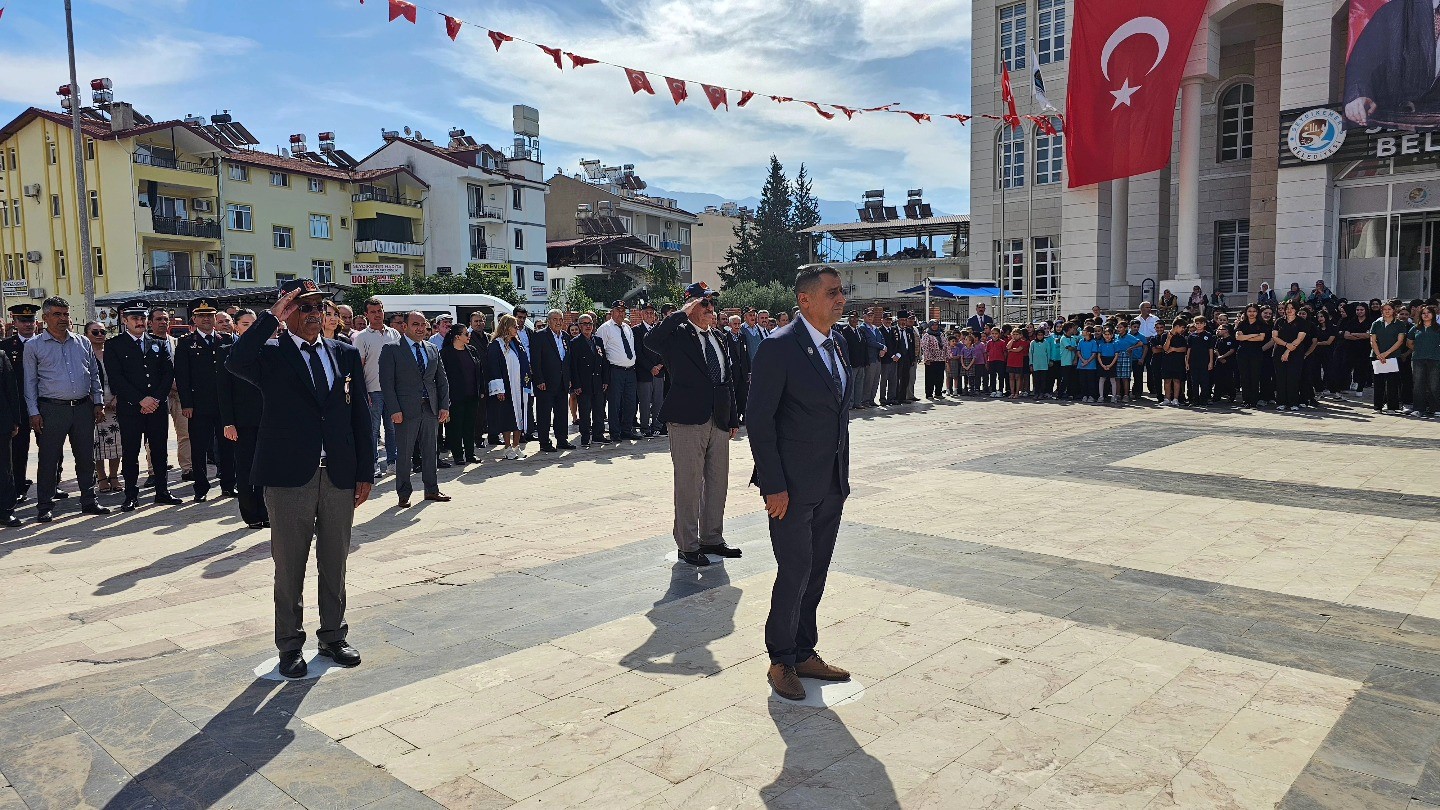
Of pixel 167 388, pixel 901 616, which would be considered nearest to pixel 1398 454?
pixel 901 616

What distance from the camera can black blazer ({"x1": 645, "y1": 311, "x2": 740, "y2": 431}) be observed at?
22.4 ft

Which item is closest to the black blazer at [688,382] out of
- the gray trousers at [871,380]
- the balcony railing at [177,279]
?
the gray trousers at [871,380]

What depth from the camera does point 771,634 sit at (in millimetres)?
4430

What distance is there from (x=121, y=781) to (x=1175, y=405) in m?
18.8

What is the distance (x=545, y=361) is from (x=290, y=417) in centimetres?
846

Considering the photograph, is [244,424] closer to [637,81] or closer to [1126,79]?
[637,81]

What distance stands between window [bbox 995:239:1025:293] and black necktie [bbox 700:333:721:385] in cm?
3172

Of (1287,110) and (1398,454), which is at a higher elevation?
(1287,110)

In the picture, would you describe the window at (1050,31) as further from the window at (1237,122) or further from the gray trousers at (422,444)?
the gray trousers at (422,444)

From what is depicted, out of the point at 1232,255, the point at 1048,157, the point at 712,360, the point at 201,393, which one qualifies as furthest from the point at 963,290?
the point at 712,360

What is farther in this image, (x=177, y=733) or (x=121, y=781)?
(x=177, y=733)

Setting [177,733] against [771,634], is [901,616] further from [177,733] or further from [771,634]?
[177,733]

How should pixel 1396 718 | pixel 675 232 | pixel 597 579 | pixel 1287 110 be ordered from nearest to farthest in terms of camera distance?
Result: pixel 1396 718 < pixel 597 579 < pixel 1287 110 < pixel 675 232

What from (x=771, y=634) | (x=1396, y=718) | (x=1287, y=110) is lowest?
(x=1396, y=718)
